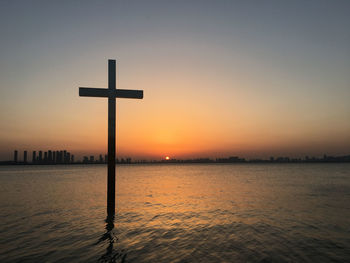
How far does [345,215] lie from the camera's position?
14031mm

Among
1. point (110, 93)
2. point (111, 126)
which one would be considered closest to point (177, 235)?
point (111, 126)

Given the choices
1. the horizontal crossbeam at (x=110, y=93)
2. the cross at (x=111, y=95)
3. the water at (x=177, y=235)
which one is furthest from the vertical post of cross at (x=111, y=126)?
the water at (x=177, y=235)

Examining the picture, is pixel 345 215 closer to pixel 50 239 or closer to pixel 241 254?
pixel 241 254

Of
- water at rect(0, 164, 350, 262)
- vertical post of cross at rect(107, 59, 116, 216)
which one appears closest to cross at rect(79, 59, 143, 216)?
vertical post of cross at rect(107, 59, 116, 216)

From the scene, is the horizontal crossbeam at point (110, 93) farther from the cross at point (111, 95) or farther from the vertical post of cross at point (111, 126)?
the vertical post of cross at point (111, 126)

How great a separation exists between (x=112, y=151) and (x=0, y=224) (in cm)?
711

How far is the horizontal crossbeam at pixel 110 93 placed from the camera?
10906 millimetres

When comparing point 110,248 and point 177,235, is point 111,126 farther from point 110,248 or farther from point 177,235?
point 177,235

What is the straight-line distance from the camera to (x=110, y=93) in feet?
36.3

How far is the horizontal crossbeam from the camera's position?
1091cm

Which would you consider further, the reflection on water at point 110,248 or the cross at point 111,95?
the cross at point 111,95

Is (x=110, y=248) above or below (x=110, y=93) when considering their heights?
below

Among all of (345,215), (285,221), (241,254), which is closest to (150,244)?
(241,254)

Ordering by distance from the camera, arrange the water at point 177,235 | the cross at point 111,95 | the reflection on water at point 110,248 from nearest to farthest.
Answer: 1. the reflection on water at point 110,248
2. the water at point 177,235
3. the cross at point 111,95
